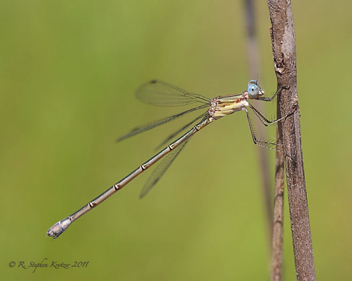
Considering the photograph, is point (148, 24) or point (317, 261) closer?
point (317, 261)

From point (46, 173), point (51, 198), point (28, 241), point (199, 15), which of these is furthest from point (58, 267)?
point (199, 15)

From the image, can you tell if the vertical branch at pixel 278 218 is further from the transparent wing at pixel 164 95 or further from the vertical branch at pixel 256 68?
the transparent wing at pixel 164 95

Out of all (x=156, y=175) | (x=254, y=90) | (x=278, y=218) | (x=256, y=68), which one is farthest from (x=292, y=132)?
(x=156, y=175)

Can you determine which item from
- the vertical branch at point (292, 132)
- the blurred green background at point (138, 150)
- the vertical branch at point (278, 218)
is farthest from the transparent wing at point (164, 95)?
the vertical branch at point (292, 132)

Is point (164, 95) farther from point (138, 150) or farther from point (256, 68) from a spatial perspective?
point (256, 68)

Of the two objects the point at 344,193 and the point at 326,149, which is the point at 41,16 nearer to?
the point at 326,149

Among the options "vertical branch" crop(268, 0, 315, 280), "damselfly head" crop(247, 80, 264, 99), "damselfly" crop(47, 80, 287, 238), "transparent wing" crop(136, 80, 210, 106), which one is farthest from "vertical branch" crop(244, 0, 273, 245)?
"transparent wing" crop(136, 80, 210, 106)
